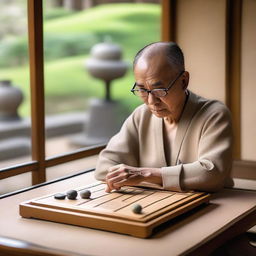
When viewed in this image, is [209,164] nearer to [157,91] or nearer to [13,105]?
[157,91]

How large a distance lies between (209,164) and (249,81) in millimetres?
1513

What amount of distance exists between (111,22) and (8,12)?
2.16 meters

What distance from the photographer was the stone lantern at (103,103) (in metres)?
7.97

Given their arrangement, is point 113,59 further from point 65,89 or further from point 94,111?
point 65,89

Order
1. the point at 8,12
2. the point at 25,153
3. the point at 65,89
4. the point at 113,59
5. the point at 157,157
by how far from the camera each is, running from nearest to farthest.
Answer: the point at 157,157 < the point at 25,153 < the point at 113,59 < the point at 8,12 < the point at 65,89

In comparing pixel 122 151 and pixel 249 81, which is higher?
pixel 249 81

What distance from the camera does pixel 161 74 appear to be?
2605 millimetres

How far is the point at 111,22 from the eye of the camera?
41.7 feet

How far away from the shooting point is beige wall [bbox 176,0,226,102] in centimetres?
407

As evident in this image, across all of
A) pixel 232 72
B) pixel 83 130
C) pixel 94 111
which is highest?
pixel 232 72

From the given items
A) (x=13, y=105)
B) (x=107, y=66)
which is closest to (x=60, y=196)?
(x=13, y=105)

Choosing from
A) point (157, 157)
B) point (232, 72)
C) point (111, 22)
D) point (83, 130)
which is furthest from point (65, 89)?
point (157, 157)

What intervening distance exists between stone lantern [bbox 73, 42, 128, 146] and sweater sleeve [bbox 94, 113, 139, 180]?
483cm

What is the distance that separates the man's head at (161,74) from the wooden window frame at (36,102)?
0.71 m
